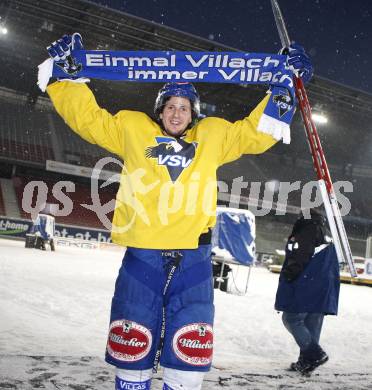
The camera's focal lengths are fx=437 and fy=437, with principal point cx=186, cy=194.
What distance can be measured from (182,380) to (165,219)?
835mm

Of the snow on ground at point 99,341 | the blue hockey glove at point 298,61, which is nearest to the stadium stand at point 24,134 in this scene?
the snow on ground at point 99,341

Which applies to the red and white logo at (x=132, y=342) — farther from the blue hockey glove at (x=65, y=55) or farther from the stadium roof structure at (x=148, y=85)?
the stadium roof structure at (x=148, y=85)

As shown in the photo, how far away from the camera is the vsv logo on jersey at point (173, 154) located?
248 cm

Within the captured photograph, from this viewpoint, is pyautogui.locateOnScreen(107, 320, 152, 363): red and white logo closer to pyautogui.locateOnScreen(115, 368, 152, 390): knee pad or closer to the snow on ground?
pyautogui.locateOnScreen(115, 368, 152, 390): knee pad

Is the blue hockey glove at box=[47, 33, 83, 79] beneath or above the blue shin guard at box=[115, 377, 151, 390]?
above

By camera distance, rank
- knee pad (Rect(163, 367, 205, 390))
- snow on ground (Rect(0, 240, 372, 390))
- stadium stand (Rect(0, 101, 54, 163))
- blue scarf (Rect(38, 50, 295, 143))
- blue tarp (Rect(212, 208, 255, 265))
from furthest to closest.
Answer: stadium stand (Rect(0, 101, 54, 163)) < blue tarp (Rect(212, 208, 255, 265)) < snow on ground (Rect(0, 240, 372, 390)) < blue scarf (Rect(38, 50, 295, 143)) < knee pad (Rect(163, 367, 205, 390))

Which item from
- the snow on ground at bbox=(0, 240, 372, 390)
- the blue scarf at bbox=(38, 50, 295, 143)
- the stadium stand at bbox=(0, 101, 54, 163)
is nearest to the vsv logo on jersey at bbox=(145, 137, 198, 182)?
the blue scarf at bbox=(38, 50, 295, 143)

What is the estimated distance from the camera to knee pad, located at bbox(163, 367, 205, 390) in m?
2.22

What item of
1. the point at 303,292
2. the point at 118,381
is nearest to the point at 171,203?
the point at 118,381

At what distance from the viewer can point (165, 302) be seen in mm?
2357

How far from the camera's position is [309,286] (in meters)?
4.23

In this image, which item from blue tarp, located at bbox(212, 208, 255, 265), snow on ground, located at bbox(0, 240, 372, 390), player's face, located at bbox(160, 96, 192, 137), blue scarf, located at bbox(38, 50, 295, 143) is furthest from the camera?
blue tarp, located at bbox(212, 208, 255, 265)

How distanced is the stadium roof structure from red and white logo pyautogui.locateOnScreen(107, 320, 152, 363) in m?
22.7

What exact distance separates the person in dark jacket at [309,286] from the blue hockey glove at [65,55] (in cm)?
278
